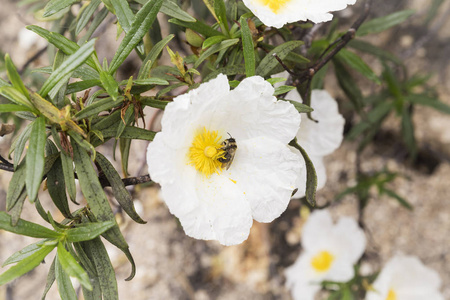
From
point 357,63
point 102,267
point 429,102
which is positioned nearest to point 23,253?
point 102,267

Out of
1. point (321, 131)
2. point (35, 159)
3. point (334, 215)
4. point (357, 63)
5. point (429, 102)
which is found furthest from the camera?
point (334, 215)

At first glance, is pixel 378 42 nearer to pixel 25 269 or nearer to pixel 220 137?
pixel 220 137

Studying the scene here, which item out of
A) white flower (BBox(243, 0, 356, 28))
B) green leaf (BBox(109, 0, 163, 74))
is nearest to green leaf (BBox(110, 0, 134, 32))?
green leaf (BBox(109, 0, 163, 74))

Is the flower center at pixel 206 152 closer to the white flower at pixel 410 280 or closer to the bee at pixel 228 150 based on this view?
the bee at pixel 228 150

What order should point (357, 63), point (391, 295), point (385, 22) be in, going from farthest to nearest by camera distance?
point (391, 295)
point (385, 22)
point (357, 63)

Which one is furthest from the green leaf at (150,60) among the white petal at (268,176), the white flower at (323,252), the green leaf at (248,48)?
the white flower at (323,252)

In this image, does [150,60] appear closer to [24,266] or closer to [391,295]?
[24,266]
